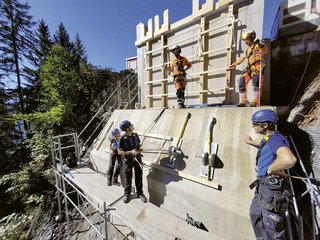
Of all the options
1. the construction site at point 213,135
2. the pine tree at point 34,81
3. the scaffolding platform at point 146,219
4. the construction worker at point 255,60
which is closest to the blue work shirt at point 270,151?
the construction site at point 213,135

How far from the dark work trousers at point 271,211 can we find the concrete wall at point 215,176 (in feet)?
2.19

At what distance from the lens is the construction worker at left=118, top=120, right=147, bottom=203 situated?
11.9ft

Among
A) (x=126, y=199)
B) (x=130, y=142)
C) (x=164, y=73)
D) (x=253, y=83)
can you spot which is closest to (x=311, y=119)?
(x=253, y=83)

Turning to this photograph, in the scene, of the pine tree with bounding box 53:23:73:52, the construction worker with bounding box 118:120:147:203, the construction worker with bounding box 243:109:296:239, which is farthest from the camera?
the pine tree with bounding box 53:23:73:52

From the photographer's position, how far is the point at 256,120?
7.50 feet

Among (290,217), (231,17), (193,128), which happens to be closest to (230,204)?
(290,217)

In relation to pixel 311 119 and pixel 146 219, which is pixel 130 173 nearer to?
pixel 146 219

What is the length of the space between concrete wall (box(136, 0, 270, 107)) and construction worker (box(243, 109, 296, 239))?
247 cm

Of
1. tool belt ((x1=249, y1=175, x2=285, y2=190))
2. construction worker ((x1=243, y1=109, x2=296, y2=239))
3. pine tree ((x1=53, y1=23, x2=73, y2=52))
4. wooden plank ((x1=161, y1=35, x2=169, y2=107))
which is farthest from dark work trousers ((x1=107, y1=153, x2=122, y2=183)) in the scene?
pine tree ((x1=53, y1=23, x2=73, y2=52))

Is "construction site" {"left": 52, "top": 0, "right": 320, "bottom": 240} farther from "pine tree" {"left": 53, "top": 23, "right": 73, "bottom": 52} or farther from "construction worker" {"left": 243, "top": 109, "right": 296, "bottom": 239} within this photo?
"pine tree" {"left": 53, "top": 23, "right": 73, "bottom": 52}

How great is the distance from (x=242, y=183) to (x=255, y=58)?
2.80 m

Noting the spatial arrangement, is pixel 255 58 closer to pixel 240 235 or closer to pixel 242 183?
pixel 242 183

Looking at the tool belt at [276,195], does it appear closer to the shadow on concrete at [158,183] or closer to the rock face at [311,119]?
the rock face at [311,119]

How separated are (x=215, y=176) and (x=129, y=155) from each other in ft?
6.05
